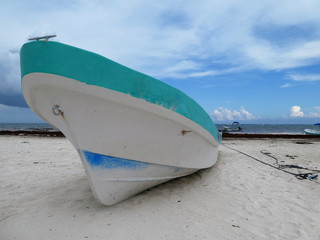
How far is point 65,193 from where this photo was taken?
11.4ft

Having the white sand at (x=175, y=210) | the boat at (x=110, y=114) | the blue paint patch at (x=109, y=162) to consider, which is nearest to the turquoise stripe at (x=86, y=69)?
the boat at (x=110, y=114)

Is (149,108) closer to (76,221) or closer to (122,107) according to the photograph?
(122,107)

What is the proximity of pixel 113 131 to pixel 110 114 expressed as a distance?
231 mm

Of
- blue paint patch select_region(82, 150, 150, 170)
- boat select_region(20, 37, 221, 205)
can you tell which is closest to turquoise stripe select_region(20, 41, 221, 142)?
boat select_region(20, 37, 221, 205)

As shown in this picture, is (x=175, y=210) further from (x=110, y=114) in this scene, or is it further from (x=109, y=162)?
(x=110, y=114)

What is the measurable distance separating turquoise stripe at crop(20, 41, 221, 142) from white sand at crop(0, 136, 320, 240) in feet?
4.94

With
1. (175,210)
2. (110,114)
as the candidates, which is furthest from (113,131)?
(175,210)

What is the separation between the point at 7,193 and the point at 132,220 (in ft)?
8.15

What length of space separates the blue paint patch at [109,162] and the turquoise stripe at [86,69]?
87 centimetres

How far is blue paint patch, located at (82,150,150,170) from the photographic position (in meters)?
2.49

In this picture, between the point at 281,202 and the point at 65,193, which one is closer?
the point at 281,202

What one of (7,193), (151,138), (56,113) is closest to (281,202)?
(151,138)

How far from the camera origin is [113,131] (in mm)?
2484

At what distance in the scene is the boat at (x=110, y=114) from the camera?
81.4 inches
